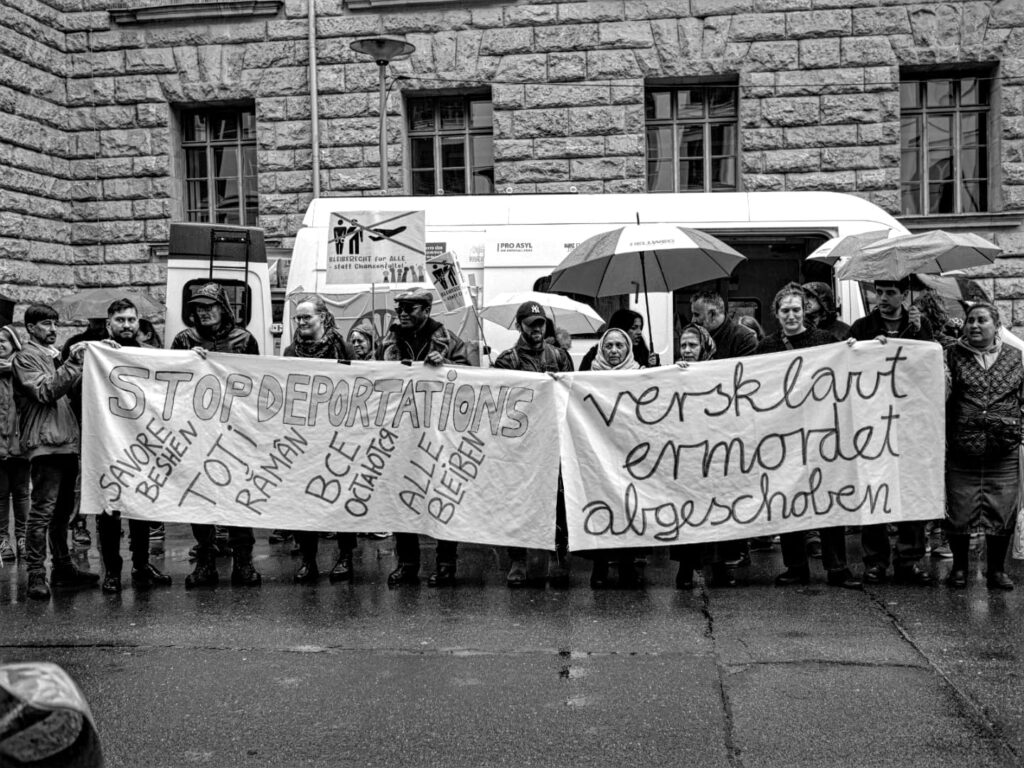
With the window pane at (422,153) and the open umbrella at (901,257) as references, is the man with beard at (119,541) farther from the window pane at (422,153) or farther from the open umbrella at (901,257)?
the window pane at (422,153)

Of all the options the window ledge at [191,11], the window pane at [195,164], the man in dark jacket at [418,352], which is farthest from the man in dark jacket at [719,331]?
the window pane at [195,164]

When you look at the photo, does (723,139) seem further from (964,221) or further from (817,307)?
(817,307)

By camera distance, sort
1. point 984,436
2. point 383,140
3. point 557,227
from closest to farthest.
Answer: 1. point 984,436
2. point 557,227
3. point 383,140

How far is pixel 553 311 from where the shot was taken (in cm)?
1099

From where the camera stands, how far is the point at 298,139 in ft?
54.7

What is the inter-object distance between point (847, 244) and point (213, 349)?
5.33 meters

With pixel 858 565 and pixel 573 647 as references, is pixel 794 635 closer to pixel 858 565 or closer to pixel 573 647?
pixel 573 647

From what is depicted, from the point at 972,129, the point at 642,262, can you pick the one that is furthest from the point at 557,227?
the point at 972,129

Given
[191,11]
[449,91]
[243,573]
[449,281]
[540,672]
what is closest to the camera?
[540,672]

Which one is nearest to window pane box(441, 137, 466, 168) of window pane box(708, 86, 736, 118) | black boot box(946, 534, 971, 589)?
window pane box(708, 86, 736, 118)

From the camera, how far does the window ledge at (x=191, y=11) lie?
16.8 meters

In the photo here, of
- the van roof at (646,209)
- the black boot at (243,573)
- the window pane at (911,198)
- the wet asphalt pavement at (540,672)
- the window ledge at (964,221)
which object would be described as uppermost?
the window pane at (911,198)

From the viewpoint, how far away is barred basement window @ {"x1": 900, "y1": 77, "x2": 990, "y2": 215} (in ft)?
53.1

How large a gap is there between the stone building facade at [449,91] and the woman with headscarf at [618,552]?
28.0 ft
